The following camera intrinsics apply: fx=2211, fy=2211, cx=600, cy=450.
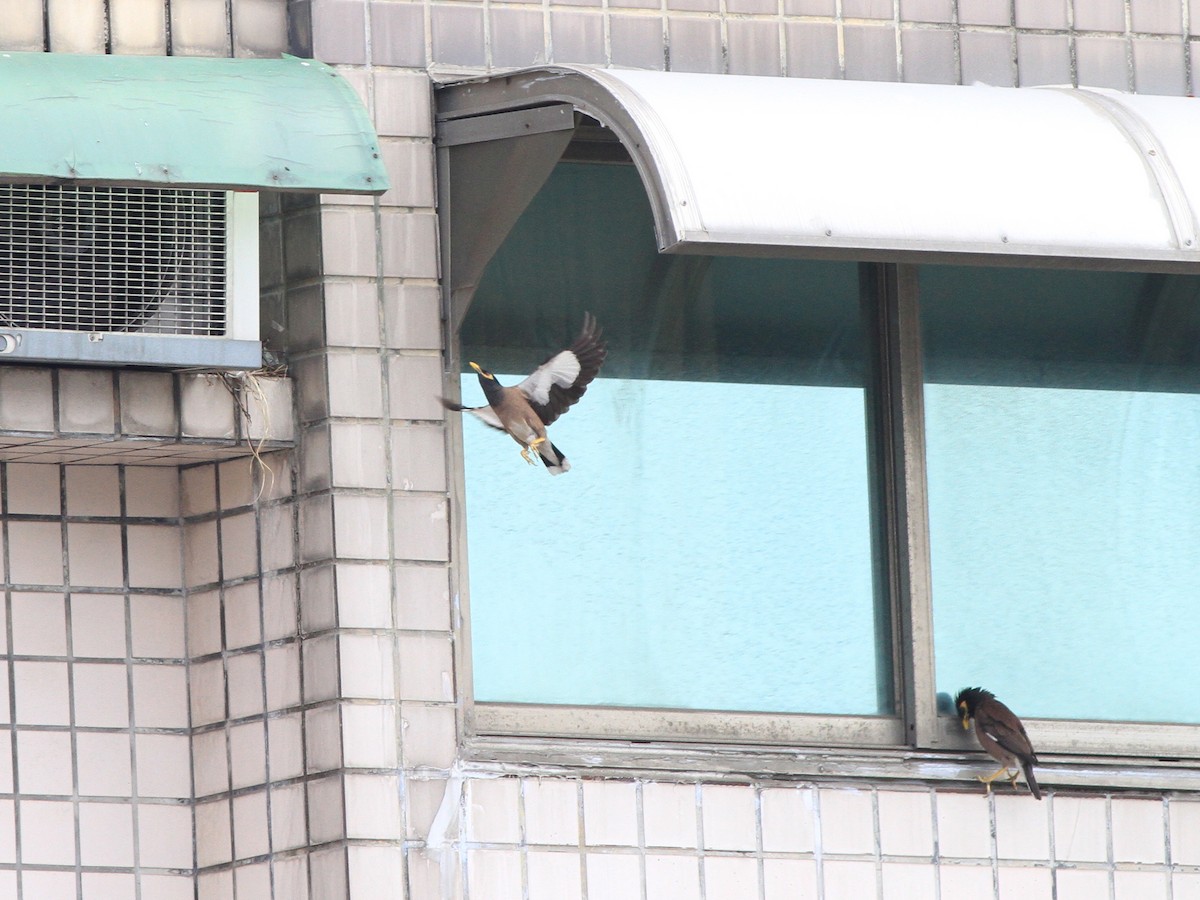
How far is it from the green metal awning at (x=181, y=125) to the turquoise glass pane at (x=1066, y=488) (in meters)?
2.11

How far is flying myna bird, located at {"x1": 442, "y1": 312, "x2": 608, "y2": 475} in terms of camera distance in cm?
625

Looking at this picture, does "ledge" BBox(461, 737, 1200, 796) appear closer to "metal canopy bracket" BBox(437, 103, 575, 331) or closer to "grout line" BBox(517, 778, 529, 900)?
"grout line" BBox(517, 778, 529, 900)

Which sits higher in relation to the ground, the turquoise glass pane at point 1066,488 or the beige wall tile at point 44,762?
the turquoise glass pane at point 1066,488

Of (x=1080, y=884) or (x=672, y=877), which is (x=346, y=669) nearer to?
(x=672, y=877)

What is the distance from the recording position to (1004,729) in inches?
255

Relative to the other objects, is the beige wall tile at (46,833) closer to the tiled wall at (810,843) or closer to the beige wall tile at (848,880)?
the tiled wall at (810,843)

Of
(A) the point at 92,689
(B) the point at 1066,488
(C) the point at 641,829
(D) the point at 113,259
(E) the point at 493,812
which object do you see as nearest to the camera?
(D) the point at 113,259

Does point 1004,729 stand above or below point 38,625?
below

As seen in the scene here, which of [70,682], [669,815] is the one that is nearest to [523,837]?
[669,815]

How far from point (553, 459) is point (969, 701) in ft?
4.78

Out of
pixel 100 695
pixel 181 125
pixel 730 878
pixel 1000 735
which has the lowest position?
pixel 730 878

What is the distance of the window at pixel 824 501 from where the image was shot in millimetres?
6562

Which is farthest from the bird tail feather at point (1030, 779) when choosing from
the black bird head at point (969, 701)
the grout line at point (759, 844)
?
the grout line at point (759, 844)

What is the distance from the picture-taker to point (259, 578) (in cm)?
632
